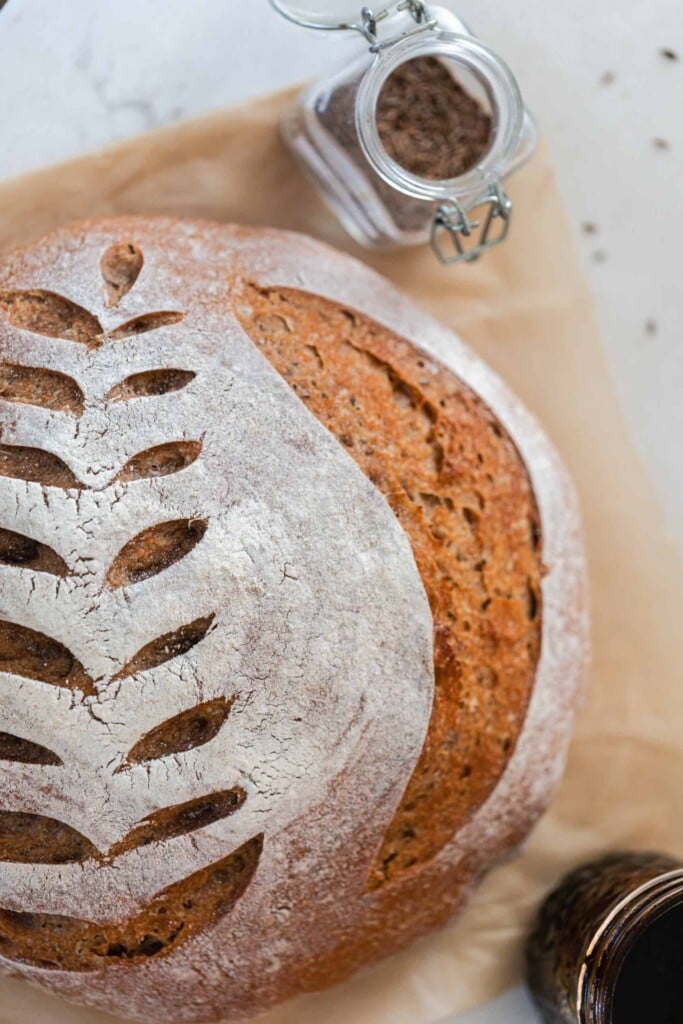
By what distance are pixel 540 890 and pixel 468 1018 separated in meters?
0.21

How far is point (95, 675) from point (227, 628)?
0.50 feet

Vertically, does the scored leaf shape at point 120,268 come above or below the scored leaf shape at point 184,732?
above

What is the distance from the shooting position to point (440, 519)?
1.17 m

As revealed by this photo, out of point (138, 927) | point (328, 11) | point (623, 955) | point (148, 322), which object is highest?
point (328, 11)

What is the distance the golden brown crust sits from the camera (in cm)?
115

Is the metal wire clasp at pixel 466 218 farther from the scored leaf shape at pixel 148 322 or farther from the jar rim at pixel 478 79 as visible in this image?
the scored leaf shape at pixel 148 322

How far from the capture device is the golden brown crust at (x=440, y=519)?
3.77ft

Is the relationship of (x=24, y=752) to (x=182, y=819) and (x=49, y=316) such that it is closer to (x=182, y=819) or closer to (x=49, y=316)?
(x=182, y=819)

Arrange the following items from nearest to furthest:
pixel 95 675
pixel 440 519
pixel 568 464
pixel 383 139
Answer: pixel 95 675 < pixel 440 519 < pixel 383 139 < pixel 568 464

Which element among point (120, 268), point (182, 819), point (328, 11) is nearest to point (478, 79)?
point (328, 11)

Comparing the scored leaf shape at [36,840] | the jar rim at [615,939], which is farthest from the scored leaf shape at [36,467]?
the jar rim at [615,939]

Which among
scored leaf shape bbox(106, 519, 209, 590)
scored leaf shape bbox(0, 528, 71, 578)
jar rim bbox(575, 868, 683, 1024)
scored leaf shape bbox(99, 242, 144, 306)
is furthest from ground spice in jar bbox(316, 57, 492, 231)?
jar rim bbox(575, 868, 683, 1024)

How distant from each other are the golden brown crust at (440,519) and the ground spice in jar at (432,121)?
0.24 meters

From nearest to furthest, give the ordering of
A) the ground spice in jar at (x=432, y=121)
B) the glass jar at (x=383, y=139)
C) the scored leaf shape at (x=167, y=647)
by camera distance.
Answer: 1. the scored leaf shape at (x=167, y=647)
2. the glass jar at (x=383, y=139)
3. the ground spice in jar at (x=432, y=121)
